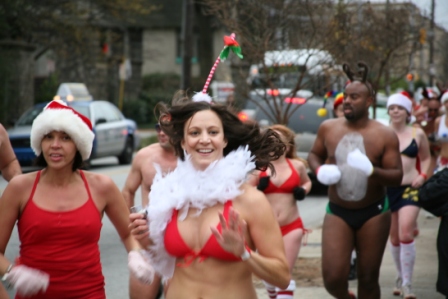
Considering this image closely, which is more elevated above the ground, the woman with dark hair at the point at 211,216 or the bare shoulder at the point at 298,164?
the woman with dark hair at the point at 211,216

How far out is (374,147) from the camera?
692 centimetres

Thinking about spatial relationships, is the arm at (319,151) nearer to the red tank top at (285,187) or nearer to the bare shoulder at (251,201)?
the red tank top at (285,187)

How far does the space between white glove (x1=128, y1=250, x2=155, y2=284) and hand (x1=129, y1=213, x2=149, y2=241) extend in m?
0.11

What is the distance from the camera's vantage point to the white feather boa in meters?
4.04

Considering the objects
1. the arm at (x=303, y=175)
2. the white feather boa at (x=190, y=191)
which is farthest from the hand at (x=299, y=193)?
the white feather boa at (x=190, y=191)

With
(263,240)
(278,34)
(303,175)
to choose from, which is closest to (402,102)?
(303,175)

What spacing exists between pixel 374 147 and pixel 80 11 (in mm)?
25051

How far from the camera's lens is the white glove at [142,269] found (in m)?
4.12

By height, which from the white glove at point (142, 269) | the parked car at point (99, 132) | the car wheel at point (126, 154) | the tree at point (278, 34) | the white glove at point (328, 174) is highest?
the tree at point (278, 34)

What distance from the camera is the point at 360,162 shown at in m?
6.62

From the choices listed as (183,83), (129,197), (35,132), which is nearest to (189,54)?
(183,83)

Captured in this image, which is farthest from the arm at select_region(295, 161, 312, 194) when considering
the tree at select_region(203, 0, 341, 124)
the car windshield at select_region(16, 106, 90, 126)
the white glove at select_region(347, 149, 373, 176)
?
the car windshield at select_region(16, 106, 90, 126)

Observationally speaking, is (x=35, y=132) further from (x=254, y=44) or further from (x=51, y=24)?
(x=51, y=24)

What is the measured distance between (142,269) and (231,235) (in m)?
0.70
